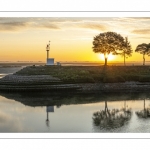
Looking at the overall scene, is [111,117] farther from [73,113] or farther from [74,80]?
[74,80]

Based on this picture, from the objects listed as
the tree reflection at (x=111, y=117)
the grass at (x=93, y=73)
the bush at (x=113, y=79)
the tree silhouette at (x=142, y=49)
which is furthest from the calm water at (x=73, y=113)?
the tree silhouette at (x=142, y=49)

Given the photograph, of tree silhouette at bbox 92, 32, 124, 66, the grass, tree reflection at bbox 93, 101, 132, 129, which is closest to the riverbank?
the grass

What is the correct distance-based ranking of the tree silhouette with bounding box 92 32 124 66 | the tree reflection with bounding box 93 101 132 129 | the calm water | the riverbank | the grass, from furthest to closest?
the tree silhouette with bounding box 92 32 124 66, the grass, the riverbank, the tree reflection with bounding box 93 101 132 129, the calm water

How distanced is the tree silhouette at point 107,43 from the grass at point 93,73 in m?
2.35

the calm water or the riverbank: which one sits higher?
the riverbank

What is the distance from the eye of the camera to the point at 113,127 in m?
15.0

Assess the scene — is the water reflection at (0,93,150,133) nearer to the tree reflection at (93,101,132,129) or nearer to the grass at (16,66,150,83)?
the tree reflection at (93,101,132,129)

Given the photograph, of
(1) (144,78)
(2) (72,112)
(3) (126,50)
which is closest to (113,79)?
(1) (144,78)

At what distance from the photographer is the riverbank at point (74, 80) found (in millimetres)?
29250

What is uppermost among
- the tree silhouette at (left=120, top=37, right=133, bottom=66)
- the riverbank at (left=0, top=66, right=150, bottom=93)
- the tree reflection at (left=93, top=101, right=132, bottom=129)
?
the tree silhouette at (left=120, top=37, right=133, bottom=66)

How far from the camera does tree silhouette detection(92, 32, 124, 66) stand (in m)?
37.6

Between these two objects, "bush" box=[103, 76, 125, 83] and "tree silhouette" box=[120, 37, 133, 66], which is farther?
"tree silhouette" box=[120, 37, 133, 66]

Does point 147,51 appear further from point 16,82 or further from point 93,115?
point 93,115
